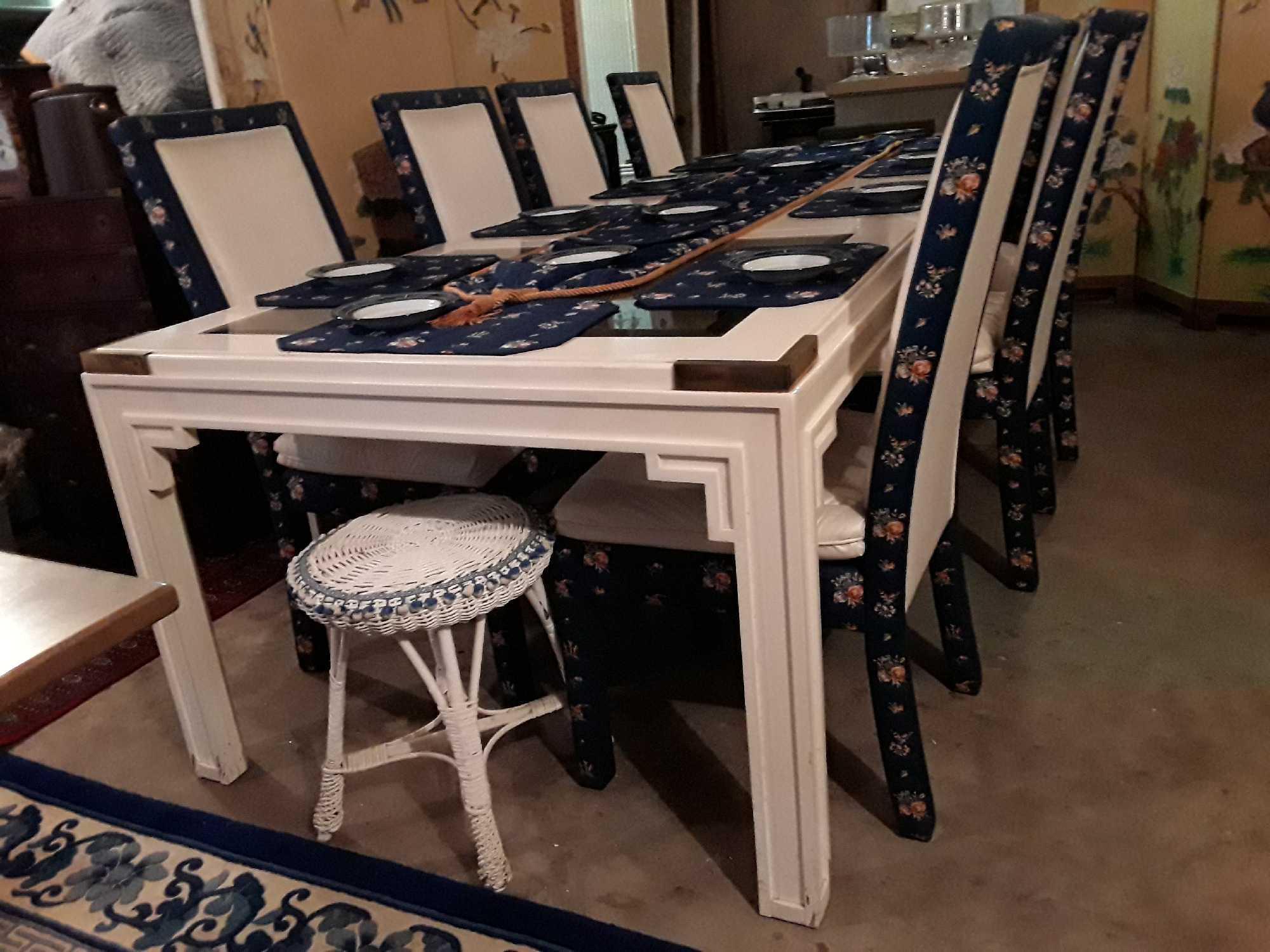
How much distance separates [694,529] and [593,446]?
0.72ft

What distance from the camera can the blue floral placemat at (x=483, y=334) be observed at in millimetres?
1142

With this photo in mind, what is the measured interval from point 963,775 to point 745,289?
29.4 inches

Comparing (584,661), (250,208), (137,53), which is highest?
(137,53)

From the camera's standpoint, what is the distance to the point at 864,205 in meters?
1.85

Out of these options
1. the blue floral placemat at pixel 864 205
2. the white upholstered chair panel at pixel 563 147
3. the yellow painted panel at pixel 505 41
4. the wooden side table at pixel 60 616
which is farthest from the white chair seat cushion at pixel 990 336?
the yellow painted panel at pixel 505 41

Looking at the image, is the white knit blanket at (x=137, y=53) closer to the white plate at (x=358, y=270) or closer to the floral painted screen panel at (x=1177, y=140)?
the white plate at (x=358, y=270)

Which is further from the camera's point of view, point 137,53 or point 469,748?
point 137,53

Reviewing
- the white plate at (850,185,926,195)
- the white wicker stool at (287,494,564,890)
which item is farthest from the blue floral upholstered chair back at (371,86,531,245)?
the white wicker stool at (287,494,564,890)

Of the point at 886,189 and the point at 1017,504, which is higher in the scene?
the point at 886,189

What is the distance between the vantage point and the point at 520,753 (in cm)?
159

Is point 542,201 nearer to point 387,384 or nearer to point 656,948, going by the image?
point 387,384

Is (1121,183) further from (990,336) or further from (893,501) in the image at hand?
(893,501)

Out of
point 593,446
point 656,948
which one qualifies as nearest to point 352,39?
point 593,446

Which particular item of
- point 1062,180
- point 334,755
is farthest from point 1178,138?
point 334,755
